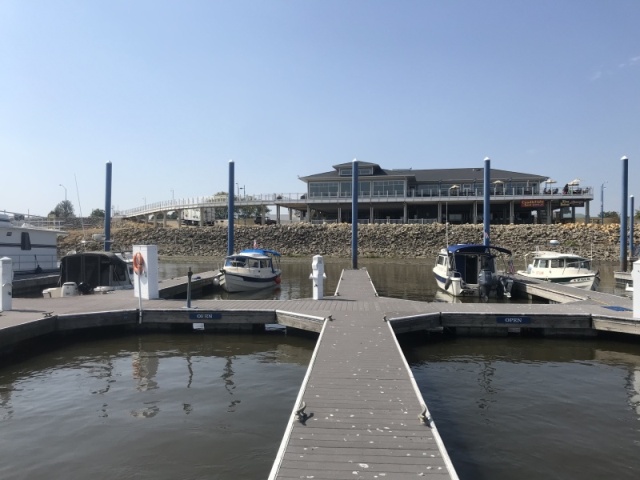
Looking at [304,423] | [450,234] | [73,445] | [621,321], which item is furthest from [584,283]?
[450,234]

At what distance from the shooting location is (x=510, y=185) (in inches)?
2360

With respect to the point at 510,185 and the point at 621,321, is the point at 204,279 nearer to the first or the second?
the point at 621,321

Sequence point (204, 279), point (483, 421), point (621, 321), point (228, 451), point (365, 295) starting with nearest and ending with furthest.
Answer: point (228, 451)
point (483, 421)
point (621, 321)
point (365, 295)
point (204, 279)

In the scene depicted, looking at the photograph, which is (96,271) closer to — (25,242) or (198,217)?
(25,242)

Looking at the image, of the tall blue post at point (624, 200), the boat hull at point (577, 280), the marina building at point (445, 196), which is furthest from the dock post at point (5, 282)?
the marina building at point (445, 196)

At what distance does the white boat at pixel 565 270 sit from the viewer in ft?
77.3

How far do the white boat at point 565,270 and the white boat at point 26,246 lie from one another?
28111mm

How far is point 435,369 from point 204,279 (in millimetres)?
17915

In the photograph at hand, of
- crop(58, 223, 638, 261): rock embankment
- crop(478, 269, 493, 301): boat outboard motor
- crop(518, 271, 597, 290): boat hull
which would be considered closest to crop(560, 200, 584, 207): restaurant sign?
crop(58, 223, 638, 261): rock embankment

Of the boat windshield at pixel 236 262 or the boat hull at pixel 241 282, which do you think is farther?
the boat windshield at pixel 236 262

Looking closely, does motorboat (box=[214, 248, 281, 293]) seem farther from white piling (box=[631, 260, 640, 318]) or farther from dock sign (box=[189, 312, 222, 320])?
white piling (box=[631, 260, 640, 318])

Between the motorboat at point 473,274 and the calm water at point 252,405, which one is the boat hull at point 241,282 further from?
the calm water at point 252,405

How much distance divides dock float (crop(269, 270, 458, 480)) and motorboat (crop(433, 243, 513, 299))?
43.8 ft

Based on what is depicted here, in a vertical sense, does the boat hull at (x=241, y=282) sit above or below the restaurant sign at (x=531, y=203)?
below
